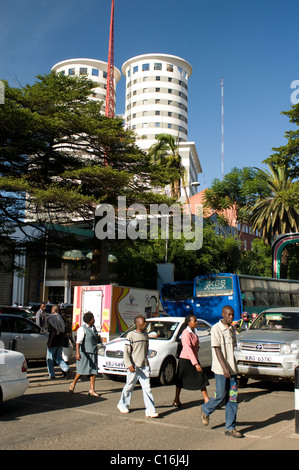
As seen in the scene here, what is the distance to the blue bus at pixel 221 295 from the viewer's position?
72.5 ft

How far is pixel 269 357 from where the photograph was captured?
10.3 m

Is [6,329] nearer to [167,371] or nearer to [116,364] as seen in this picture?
[116,364]

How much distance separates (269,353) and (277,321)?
1.71m

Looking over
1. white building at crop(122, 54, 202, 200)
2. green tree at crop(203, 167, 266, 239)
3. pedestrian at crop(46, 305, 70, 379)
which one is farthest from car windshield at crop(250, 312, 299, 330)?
white building at crop(122, 54, 202, 200)

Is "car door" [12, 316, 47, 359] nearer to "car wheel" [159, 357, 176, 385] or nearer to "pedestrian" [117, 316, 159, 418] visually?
"car wheel" [159, 357, 176, 385]

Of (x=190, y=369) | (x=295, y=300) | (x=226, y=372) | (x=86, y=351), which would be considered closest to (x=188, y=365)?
(x=190, y=369)

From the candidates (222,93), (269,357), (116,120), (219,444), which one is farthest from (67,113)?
(222,93)

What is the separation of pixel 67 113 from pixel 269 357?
12983 mm

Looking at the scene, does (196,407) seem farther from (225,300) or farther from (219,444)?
(225,300)

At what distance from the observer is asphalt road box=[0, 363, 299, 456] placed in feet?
19.7

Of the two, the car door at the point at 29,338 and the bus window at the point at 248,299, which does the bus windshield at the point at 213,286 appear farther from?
the car door at the point at 29,338

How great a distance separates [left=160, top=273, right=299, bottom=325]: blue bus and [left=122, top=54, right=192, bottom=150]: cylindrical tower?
247 ft

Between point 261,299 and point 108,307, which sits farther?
point 261,299

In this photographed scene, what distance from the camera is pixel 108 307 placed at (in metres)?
16.6
